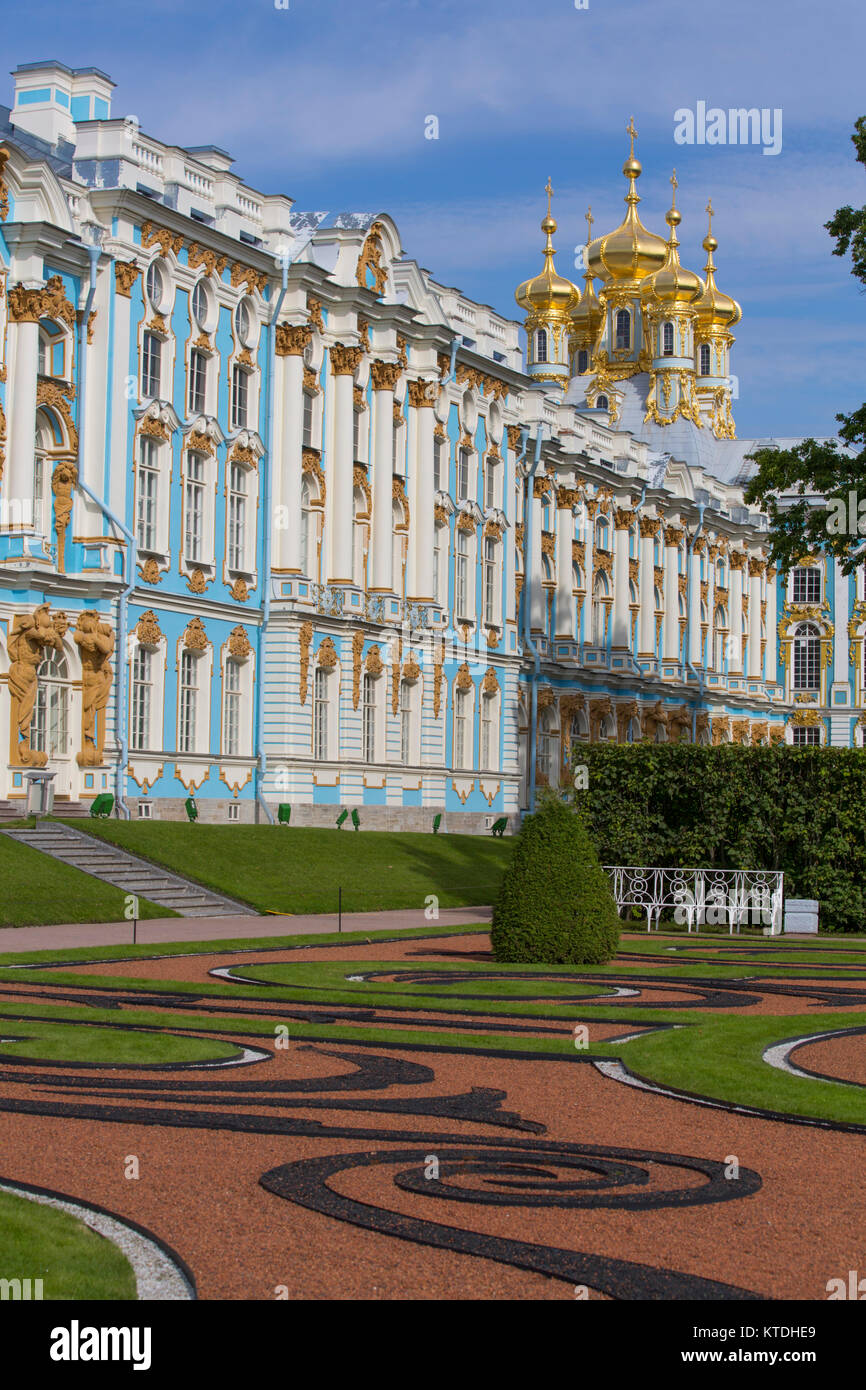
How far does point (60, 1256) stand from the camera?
782 centimetres

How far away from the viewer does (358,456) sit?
1954 inches

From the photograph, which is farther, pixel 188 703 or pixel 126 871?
pixel 188 703

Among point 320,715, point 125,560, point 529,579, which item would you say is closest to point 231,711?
point 320,715

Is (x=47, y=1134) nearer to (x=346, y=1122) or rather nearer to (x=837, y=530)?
(x=346, y=1122)

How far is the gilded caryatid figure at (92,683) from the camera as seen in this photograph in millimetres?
38406

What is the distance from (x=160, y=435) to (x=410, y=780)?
1414 cm

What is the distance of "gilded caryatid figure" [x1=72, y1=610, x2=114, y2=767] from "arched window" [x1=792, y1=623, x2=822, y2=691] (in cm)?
5829

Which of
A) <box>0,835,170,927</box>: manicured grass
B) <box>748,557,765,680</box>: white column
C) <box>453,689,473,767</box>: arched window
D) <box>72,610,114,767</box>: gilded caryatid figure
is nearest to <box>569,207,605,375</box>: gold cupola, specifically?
<box>748,557,765,680</box>: white column

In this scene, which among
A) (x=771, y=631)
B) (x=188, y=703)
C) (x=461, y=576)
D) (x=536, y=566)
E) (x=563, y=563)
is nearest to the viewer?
(x=188, y=703)

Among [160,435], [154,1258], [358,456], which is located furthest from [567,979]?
[358,456]

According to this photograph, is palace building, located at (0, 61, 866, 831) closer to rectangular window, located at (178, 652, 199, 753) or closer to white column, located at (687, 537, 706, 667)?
rectangular window, located at (178, 652, 199, 753)

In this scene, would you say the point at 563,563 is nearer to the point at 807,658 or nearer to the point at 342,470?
the point at 342,470

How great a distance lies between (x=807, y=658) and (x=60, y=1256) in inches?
3395

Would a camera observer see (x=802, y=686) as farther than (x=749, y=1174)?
Yes
